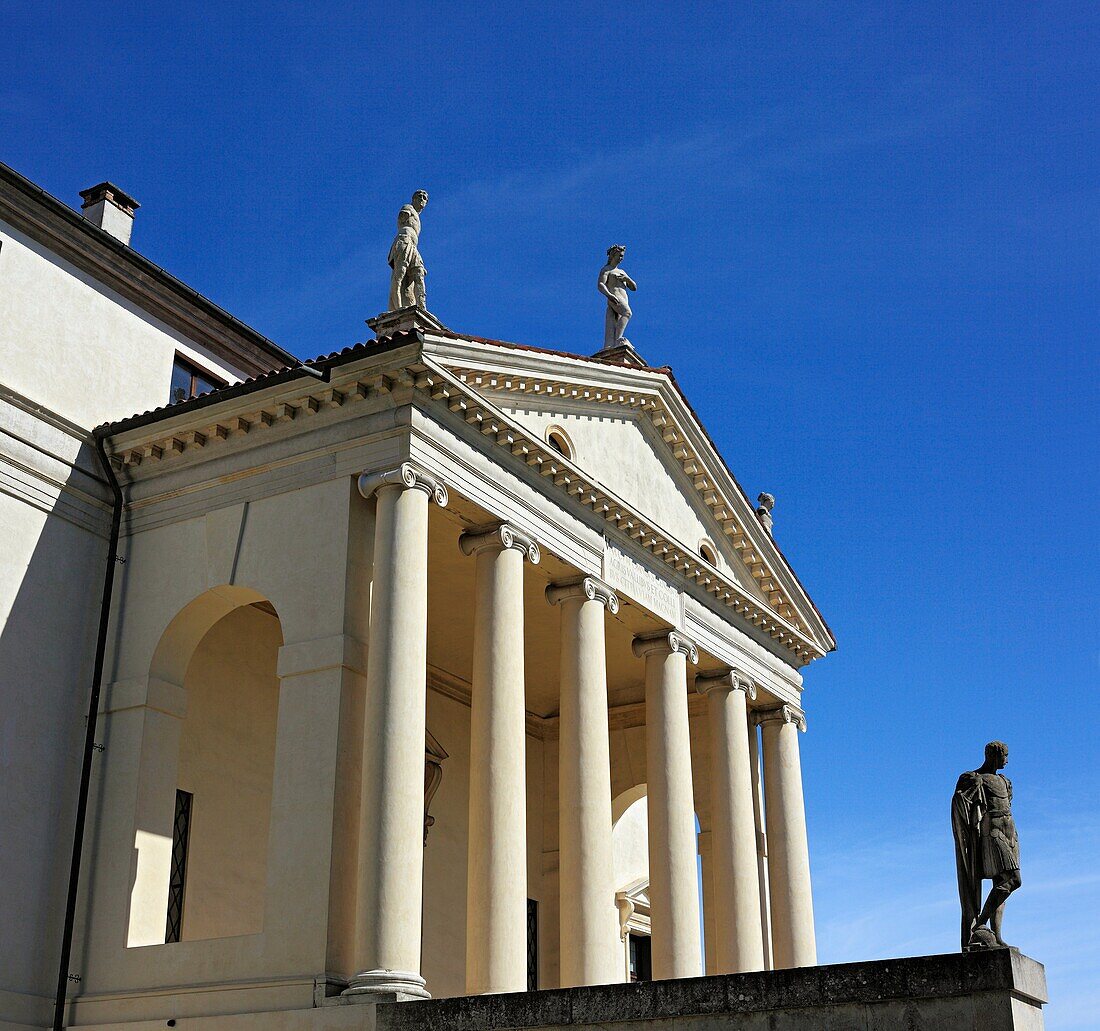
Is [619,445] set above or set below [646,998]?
above

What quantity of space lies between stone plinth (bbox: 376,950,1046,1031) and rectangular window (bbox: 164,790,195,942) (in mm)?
7086

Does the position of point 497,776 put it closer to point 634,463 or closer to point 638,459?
point 634,463

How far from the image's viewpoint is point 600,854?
20125mm

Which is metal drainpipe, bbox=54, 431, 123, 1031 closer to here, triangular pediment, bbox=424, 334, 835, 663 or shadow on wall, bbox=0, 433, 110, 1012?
shadow on wall, bbox=0, 433, 110, 1012

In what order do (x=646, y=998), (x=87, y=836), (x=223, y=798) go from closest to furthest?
(x=646, y=998) < (x=87, y=836) < (x=223, y=798)

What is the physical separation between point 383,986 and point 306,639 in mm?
4645

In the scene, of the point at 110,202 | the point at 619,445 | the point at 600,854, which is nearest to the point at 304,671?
the point at 600,854

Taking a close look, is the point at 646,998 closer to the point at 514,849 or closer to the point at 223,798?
the point at 514,849

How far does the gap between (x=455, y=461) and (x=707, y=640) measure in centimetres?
801

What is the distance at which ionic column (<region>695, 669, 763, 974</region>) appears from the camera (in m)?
24.6

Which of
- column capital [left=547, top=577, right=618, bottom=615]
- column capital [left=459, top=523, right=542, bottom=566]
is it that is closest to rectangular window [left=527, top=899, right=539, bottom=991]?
column capital [left=547, top=577, right=618, bottom=615]

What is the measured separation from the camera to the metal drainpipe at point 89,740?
18344 millimetres

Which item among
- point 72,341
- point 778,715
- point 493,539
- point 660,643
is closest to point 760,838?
point 778,715

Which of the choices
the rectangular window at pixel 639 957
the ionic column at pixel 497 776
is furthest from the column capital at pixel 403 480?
the rectangular window at pixel 639 957
